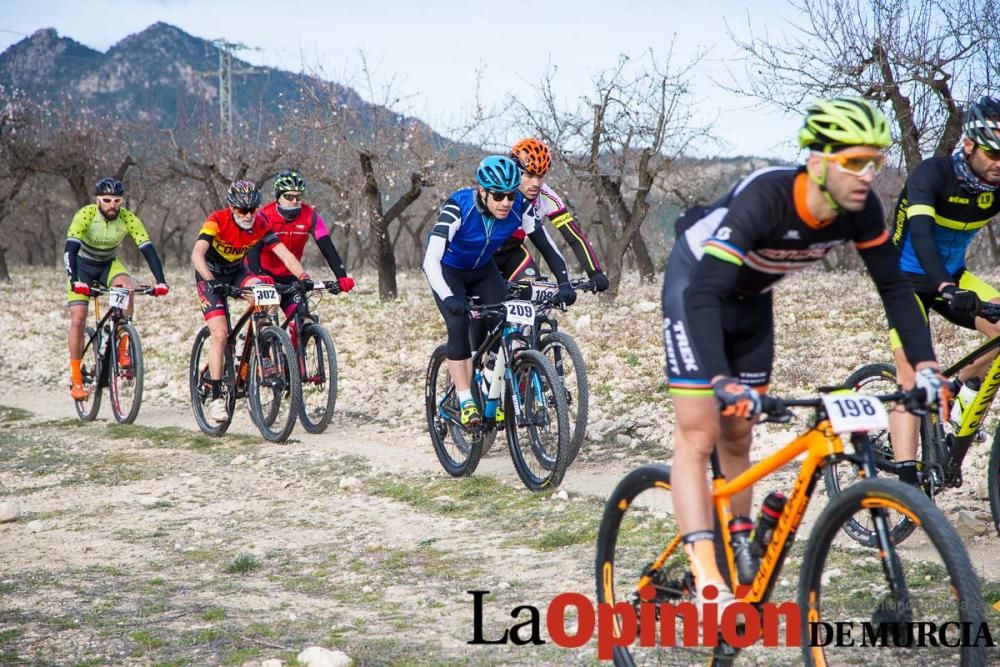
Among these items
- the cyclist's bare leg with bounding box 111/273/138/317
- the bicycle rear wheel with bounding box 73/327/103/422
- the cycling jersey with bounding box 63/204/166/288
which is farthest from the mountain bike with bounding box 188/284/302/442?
the bicycle rear wheel with bounding box 73/327/103/422

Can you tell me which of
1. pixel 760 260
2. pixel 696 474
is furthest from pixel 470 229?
pixel 696 474

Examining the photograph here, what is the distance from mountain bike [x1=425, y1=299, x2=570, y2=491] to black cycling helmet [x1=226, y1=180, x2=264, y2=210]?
2.95m

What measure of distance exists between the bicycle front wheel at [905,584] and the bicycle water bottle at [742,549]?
0.68ft

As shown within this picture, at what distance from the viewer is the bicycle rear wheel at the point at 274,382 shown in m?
9.27

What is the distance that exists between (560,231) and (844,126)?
460cm

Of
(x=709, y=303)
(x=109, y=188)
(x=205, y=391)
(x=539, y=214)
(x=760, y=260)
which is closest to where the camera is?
(x=709, y=303)

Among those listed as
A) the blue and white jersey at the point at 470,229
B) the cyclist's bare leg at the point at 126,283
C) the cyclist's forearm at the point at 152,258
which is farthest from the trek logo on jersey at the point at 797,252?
the cyclist's bare leg at the point at 126,283

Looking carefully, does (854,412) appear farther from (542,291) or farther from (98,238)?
(98,238)

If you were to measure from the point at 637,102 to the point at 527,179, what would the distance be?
1399 cm

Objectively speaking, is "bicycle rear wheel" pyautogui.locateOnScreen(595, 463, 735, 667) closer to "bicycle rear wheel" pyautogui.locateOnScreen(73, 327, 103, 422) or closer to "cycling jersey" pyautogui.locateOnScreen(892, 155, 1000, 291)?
"cycling jersey" pyautogui.locateOnScreen(892, 155, 1000, 291)

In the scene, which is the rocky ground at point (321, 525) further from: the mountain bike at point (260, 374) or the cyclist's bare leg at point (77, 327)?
the cyclist's bare leg at point (77, 327)

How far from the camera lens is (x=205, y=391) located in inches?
398

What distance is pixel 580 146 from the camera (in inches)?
830

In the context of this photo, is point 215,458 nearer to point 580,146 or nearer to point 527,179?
point 527,179
